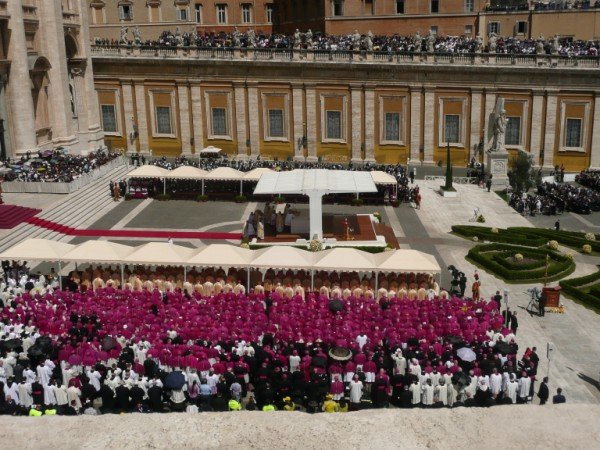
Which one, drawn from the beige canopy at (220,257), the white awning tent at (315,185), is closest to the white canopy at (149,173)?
the white awning tent at (315,185)

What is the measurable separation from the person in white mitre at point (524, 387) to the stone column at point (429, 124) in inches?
1677

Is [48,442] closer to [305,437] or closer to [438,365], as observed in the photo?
[305,437]

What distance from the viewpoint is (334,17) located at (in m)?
78.8

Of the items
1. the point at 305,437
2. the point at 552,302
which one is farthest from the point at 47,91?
the point at 305,437

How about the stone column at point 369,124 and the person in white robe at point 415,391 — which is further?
the stone column at point 369,124

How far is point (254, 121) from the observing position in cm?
6638

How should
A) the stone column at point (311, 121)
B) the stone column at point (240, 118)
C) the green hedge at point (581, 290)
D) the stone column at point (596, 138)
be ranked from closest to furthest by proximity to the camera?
the green hedge at point (581, 290) → the stone column at point (596, 138) → the stone column at point (311, 121) → the stone column at point (240, 118)

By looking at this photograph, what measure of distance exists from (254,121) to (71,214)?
23823mm

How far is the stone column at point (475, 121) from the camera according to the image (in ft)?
204

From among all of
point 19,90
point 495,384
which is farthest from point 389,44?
point 495,384

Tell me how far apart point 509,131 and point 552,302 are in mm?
33586

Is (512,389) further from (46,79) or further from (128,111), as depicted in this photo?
(128,111)

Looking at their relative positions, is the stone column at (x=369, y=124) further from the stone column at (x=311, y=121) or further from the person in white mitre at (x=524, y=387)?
the person in white mitre at (x=524, y=387)

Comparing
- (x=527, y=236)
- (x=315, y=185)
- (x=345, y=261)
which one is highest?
(x=315, y=185)
